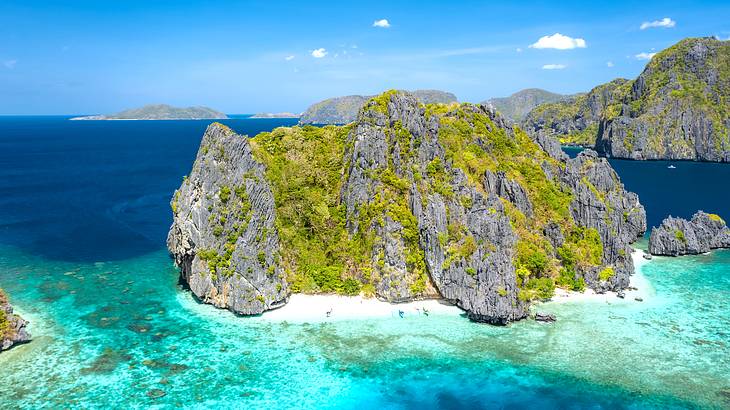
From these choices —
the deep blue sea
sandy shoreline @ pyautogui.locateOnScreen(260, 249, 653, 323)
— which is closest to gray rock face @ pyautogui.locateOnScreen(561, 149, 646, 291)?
sandy shoreline @ pyautogui.locateOnScreen(260, 249, 653, 323)

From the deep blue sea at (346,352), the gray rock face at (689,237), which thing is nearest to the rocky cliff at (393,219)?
the deep blue sea at (346,352)

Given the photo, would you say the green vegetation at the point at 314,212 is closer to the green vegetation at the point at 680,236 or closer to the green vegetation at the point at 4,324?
the green vegetation at the point at 4,324

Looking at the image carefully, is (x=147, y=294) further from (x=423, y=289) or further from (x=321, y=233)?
(x=423, y=289)

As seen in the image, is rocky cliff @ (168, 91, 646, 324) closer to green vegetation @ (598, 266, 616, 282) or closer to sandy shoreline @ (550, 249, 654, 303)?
green vegetation @ (598, 266, 616, 282)

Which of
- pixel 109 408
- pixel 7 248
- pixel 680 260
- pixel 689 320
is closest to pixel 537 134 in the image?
pixel 680 260

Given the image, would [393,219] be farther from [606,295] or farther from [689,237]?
[689,237]

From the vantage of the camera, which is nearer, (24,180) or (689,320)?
(689,320)
